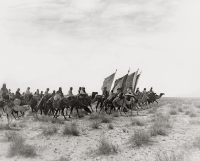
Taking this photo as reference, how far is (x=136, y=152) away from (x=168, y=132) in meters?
3.50

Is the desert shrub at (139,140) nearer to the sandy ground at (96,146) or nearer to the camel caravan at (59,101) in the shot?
the sandy ground at (96,146)

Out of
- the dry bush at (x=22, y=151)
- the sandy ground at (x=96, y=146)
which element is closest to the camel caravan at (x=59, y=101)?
the sandy ground at (x=96, y=146)

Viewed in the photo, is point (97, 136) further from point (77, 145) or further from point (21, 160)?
point (21, 160)

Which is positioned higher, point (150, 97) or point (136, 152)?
point (150, 97)

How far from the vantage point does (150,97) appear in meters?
28.6

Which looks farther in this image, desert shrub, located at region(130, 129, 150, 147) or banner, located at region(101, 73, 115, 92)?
banner, located at region(101, 73, 115, 92)

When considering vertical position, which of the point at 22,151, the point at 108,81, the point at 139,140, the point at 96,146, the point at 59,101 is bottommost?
the point at 96,146

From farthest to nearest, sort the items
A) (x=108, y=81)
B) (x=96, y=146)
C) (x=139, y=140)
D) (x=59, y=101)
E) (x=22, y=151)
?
(x=108, y=81) < (x=59, y=101) < (x=96, y=146) < (x=139, y=140) < (x=22, y=151)

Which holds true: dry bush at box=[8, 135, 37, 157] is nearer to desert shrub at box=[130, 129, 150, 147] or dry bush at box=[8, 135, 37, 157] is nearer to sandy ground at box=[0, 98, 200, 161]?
sandy ground at box=[0, 98, 200, 161]

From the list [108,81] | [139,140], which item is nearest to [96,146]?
[139,140]

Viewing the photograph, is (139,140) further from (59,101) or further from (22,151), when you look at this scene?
(59,101)


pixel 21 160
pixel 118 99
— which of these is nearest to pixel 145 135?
pixel 21 160

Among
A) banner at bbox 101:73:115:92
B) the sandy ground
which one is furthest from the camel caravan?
banner at bbox 101:73:115:92

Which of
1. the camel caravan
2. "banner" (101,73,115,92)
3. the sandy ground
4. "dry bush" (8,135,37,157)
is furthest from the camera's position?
"banner" (101,73,115,92)
